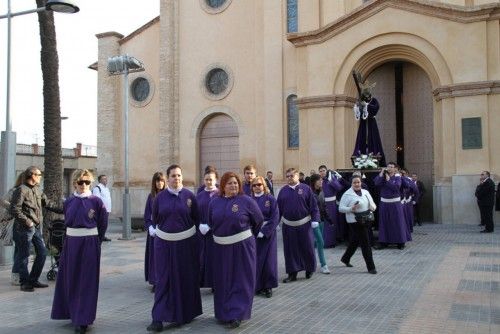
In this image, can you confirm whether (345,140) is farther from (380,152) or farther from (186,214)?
(186,214)

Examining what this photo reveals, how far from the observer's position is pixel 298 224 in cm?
997

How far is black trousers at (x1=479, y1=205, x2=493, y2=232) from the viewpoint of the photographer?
15.9 metres

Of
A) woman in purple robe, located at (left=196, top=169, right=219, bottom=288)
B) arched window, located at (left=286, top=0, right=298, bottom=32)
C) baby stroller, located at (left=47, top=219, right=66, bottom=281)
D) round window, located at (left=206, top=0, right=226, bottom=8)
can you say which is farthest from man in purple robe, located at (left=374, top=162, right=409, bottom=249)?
round window, located at (left=206, top=0, right=226, bottom=8)

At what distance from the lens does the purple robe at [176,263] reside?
674 centimetres

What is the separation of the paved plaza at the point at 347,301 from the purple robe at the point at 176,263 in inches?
10.4

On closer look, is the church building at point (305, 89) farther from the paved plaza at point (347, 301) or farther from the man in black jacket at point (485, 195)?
the paved plaza at point (347, 301)

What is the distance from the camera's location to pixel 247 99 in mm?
24594

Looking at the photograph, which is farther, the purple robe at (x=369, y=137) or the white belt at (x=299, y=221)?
the purple robe at (x=369, y=137)

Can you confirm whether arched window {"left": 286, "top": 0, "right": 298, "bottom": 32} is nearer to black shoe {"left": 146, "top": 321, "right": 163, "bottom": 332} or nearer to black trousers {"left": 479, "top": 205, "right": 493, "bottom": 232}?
black trousers {"left": 479, "top": 205, "right": 493, "bottom": 232}

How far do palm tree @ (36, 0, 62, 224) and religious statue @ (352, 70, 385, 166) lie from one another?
801 centimetres

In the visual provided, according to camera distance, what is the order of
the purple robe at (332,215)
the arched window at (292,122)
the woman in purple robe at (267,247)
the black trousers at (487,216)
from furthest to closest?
the arched window at (292,122) → the black trousers at (487,216) → the purple robe at (332,215) → the woman in purple robe at (267,247)

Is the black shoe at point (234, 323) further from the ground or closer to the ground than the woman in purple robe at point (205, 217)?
closer to the ground

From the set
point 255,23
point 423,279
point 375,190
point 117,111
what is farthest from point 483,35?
point 117,111

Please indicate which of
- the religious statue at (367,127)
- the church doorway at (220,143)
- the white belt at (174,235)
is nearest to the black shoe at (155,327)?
the white belt at (174,235)
